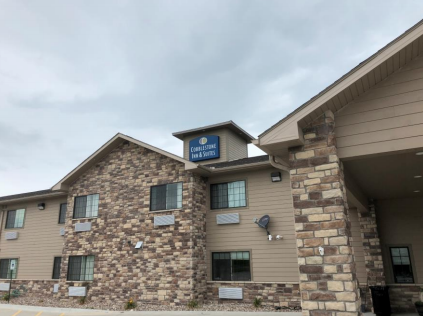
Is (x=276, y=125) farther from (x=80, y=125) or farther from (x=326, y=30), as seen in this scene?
(x=80, y=125)

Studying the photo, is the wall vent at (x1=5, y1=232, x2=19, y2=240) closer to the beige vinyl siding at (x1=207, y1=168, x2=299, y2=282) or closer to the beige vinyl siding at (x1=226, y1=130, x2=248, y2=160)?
the beige vinyl siding at (x1=207, y1=168, x2=299, y2=282)

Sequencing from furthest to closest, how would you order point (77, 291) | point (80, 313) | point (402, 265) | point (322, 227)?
point (77, 291), point (80, 313), point (402, 265), point (322, 227)

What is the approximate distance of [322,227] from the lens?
5414 millimetres

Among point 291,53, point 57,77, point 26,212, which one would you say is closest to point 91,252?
point 26,212

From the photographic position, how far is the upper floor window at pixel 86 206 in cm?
1531

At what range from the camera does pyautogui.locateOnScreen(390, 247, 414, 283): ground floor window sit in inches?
441

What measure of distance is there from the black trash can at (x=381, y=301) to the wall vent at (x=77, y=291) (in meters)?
11.2

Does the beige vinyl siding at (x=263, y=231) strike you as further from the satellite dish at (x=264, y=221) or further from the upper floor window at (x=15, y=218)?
the upper floor window at (x=15, y=218)

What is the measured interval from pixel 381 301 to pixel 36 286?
50.6ft

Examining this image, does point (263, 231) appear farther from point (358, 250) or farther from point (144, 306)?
point (144, 306)

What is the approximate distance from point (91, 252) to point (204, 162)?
6879 mm

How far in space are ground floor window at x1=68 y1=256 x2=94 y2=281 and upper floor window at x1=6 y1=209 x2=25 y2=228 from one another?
5.63 meters

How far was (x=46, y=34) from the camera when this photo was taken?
13.4 meters

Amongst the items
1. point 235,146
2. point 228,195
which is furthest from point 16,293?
point 235,146
